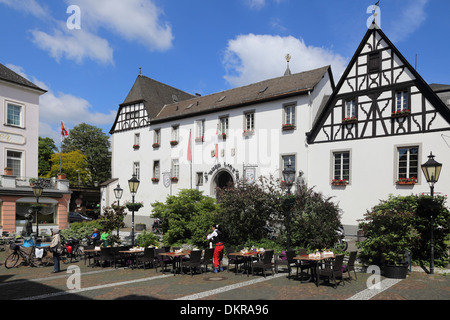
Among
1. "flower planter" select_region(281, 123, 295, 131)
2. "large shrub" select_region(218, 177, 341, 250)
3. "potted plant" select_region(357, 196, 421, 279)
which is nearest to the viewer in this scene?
"potted plant" select_region(357, 196, 421, 279)

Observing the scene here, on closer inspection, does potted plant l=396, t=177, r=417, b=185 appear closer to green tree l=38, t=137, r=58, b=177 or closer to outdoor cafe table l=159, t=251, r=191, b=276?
outdoor cafe table l=159, t=251, r=191, b=276

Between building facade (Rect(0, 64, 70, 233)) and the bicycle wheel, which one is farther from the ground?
building facade (Rect(0, 64, 70, 233))

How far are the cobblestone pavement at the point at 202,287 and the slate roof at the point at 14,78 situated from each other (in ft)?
65.6

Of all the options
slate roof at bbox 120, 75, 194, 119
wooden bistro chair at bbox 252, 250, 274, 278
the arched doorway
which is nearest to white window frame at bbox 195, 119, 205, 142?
the arched doorway

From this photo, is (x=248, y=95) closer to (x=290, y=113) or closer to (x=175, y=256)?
(x=290, y=113)

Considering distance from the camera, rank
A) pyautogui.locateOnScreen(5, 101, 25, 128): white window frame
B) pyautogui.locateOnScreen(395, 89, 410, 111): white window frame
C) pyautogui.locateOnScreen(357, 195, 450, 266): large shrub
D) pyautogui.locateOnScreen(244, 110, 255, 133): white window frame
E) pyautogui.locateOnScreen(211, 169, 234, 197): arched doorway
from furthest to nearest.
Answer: pyautogui.locateOnScreen(211, 169, 234, 197): arched doorway → pyautogui.locateOnScreen(5, 101, 25, 128): white window frame → pyautogui.locateOnScreen(244, 110, 255, 133): white window frame → pyautogui.locateOnScreen(395, 89, 410, 111): white window frame → pyautogui.locateOnScreen(357, 195, 450, 266): large shrub

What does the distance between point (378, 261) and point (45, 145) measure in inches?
2083

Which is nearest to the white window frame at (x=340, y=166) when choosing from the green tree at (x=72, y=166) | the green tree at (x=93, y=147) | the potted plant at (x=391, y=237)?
the potted plant at (x=391, y=237)

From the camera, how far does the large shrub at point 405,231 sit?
12.2 meters

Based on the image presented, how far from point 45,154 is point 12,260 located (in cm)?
4376

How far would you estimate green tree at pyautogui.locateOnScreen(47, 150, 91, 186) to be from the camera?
50.1 m

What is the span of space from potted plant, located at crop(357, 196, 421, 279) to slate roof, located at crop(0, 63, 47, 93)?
27198 millimetres

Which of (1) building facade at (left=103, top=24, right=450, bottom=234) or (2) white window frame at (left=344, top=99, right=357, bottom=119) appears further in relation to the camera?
(2) white window frame at (left=344, top=99, right=357, bottom=119)
